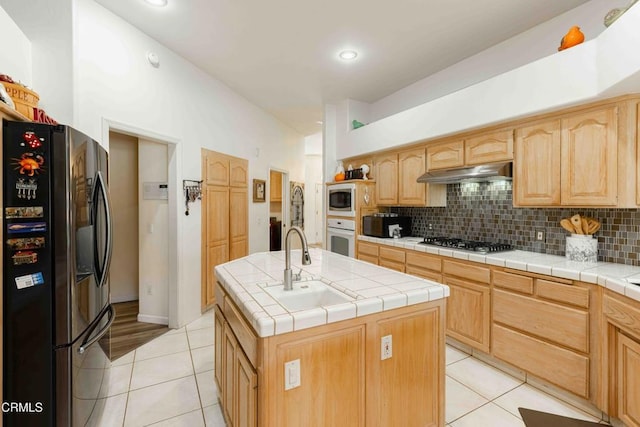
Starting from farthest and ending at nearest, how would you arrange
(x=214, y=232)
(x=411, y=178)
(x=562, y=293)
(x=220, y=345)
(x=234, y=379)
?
(x=214, y=232)
(x=411, y=178)
(x=562, y=293)
(x=220, y=345)
(x=234, y=379)

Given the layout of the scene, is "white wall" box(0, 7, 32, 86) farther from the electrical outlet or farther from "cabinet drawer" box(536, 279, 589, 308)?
"cabinet drawer" box(536, 279, 589, 308)

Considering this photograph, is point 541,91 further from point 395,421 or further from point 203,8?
point 203,8

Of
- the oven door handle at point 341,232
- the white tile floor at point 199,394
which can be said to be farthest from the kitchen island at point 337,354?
the oven door handle at point 341,232

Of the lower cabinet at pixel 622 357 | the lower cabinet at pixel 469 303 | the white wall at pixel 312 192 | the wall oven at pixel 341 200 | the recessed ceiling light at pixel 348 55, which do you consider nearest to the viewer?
the lower cabinet at pixel 622 357

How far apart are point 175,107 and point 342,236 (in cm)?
263

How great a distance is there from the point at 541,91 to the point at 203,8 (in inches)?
109

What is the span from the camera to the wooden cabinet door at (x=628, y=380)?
165 cm

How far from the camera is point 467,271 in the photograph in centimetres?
268

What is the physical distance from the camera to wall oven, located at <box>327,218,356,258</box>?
4.12m

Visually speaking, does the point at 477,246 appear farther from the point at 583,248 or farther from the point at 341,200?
the point at 341,200

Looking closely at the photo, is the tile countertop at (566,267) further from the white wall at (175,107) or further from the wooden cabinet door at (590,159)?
the white wall at (175,107)

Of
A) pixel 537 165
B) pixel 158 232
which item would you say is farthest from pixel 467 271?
pixel 158 232

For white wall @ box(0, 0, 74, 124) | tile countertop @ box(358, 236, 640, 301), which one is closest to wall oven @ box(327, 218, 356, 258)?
tile countertop @ box(358, 236, 640, 301)

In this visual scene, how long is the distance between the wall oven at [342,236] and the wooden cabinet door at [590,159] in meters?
2.36
